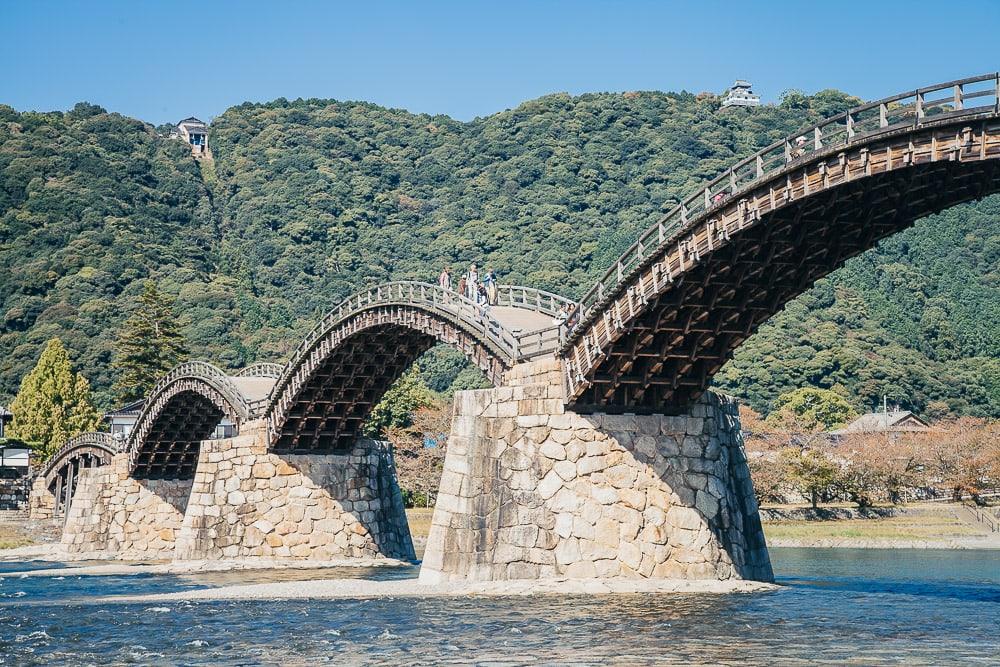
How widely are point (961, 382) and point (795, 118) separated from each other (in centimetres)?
7576

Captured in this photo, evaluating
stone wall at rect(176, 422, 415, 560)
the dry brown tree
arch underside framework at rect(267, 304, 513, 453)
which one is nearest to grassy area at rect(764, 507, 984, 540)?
the dry brown tree

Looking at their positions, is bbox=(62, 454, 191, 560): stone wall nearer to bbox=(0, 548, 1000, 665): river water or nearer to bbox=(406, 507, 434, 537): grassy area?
bbox=(406, 507, 434, 537): grassy area

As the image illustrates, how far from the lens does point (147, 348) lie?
336 feet

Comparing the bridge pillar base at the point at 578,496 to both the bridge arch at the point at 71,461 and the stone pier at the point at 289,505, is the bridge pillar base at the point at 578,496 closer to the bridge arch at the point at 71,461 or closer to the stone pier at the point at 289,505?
the stone pier at the point at 289,505

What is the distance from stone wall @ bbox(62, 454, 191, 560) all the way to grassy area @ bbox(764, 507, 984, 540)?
32.8 meters

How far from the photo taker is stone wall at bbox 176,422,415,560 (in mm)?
53469

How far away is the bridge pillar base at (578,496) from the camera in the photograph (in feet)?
115

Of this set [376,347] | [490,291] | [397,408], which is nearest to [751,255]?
[490,291]

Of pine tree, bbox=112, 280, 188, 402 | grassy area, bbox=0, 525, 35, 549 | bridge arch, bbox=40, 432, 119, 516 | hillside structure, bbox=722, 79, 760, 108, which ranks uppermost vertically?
hillside structure, bbox=722, 79, 760, 108

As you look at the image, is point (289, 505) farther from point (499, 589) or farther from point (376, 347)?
point (499, 589)

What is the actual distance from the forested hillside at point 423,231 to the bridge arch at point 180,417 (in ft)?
156

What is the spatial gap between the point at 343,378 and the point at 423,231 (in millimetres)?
108370

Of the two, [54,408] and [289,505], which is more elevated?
[54,408]

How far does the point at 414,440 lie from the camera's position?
274 ft
